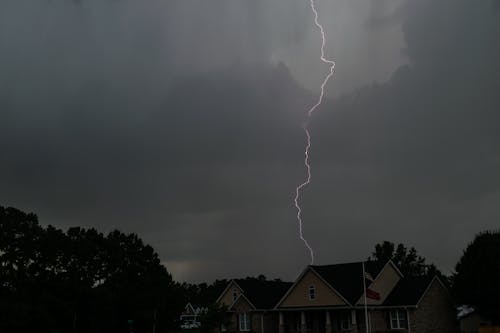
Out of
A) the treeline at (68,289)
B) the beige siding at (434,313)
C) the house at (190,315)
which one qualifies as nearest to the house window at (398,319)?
the beige siding at (434,313)

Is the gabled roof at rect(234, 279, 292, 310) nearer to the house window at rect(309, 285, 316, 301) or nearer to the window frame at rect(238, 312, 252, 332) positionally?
the window frame at rect(238, 312, 252, 332)

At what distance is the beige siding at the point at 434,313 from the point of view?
175ft

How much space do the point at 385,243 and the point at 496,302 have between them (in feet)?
199

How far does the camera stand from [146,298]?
71125 millimetres

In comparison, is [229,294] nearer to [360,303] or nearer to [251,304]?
[251,304]

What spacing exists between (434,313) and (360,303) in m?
7.08

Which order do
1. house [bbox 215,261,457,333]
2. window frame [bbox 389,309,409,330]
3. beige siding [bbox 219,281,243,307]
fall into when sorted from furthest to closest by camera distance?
beige siding [bbox 219,281,243,307] < house [bbox 215,261,457,333] < window frame [bbox 389,309,409,330]

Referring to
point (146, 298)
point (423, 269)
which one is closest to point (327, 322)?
point (146, 298)

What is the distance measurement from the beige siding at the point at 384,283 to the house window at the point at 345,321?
2.36 m

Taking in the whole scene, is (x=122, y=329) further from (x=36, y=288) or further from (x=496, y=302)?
(x=496, y=302)

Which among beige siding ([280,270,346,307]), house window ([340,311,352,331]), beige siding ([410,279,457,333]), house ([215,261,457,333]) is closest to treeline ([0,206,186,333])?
house ([215,261,457,333])

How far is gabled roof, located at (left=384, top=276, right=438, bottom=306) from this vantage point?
53.8 metres

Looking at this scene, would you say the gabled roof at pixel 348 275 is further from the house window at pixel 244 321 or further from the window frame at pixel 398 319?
the house window at pixel 244 321

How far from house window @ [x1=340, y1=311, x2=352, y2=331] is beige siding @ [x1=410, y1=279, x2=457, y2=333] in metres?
5.54
